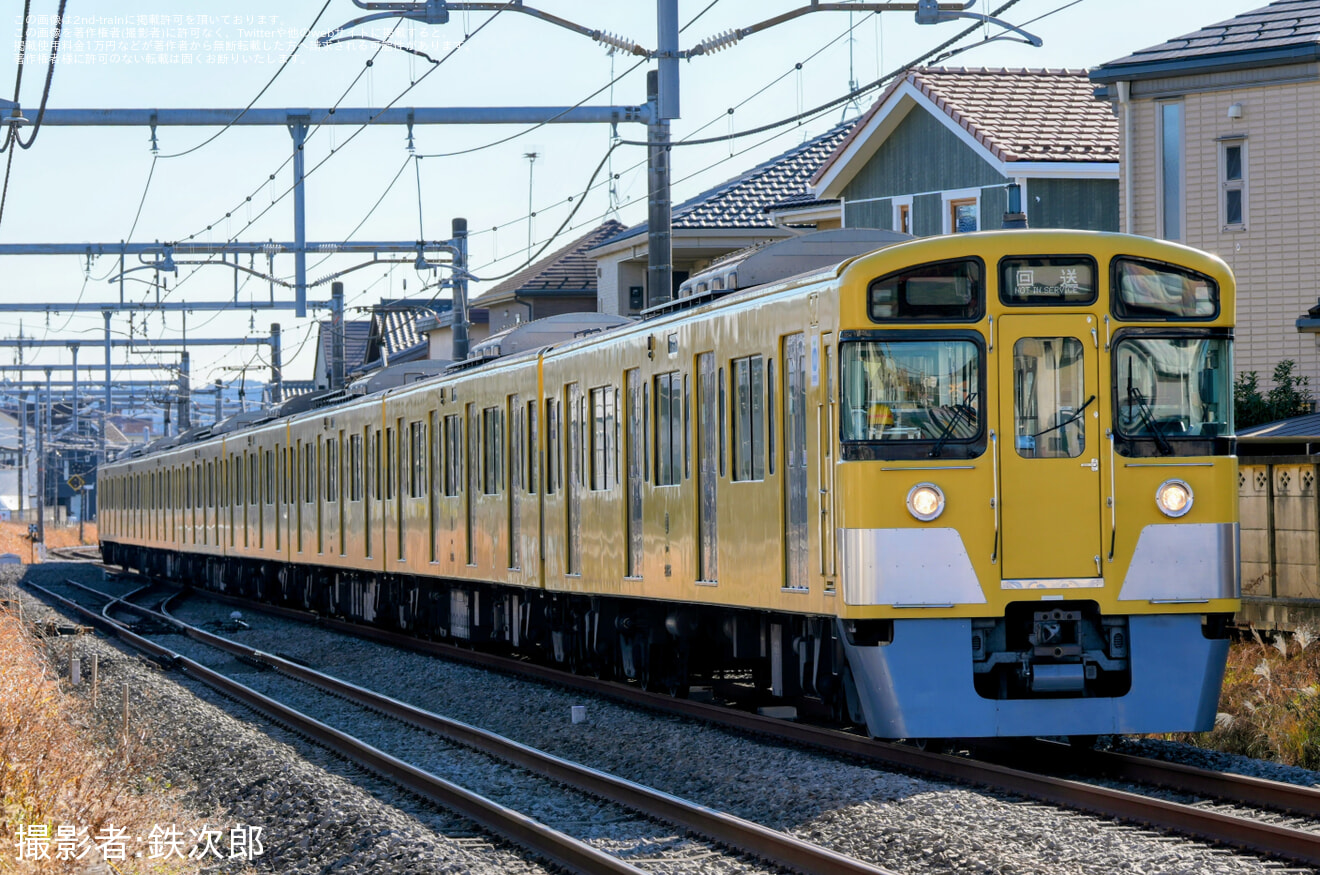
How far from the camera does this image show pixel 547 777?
35.3 ft

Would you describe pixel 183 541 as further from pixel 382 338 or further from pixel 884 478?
pixel 884 478

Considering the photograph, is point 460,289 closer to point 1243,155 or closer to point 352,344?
point 1243,155

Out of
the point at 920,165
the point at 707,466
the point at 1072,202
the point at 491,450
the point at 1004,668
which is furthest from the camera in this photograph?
the point at 920,165

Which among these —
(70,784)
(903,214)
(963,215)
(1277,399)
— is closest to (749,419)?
(70,784)

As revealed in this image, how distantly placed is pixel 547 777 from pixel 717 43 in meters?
8.56

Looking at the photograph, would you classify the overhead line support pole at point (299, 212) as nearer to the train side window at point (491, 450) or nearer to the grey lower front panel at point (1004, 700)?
the train side window at point (491, 450)

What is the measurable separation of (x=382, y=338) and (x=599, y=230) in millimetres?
9257

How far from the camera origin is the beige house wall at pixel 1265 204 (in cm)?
1998

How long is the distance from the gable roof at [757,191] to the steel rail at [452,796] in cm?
1791

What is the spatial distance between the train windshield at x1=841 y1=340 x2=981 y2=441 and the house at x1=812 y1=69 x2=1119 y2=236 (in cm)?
1367

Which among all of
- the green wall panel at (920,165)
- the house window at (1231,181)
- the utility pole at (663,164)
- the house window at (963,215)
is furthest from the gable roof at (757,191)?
the utility pole at (663,164)

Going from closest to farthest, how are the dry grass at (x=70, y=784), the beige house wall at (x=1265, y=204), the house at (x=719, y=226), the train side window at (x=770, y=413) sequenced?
the dry grass at (x=70, y=784), the train side window at (x=770, y=413), the beige house wall at (x=1265, y=204), the house at (x=719, y=226)

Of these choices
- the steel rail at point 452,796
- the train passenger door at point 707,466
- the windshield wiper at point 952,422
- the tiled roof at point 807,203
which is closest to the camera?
the steel rail at point 452,796

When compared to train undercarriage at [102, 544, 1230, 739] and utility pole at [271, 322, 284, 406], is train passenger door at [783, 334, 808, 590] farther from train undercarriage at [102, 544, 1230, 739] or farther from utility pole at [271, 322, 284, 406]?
utility pole at [271, 322, 284, 406]
